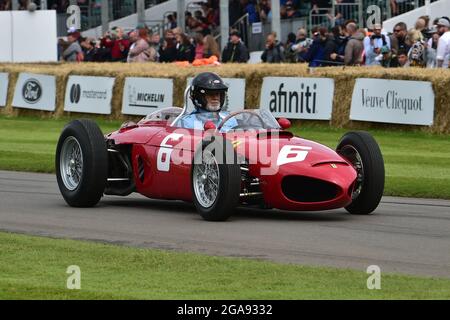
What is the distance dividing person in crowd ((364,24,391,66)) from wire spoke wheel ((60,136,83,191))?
11.4 meters

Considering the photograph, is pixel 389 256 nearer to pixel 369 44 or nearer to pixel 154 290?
pixel 154 290

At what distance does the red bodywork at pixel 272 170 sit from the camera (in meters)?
11.1

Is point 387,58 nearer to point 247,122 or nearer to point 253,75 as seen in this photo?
point 253,75

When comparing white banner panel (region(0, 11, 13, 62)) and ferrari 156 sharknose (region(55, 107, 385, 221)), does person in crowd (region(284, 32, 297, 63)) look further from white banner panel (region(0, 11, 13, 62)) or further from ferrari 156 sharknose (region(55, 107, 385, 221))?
ferrari 156 sharknose (region(55, 107, 385, 221))

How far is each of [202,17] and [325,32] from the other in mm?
9312

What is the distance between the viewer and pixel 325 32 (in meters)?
24.6

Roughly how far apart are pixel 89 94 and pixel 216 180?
15.7m

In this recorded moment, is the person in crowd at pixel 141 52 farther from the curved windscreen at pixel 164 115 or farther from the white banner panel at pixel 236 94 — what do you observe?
the curved windscreen at pixel 164 115

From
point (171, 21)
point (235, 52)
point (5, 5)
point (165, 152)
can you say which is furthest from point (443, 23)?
point (5, 5)

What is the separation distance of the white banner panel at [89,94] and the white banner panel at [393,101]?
6.54 metres

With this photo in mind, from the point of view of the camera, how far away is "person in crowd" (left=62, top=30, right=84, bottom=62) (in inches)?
1287

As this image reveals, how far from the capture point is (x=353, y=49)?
78.8 ft

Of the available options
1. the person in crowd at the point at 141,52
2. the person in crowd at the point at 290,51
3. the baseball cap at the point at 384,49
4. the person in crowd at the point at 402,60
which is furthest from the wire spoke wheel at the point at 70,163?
the person in crowd at the point at 141,52
